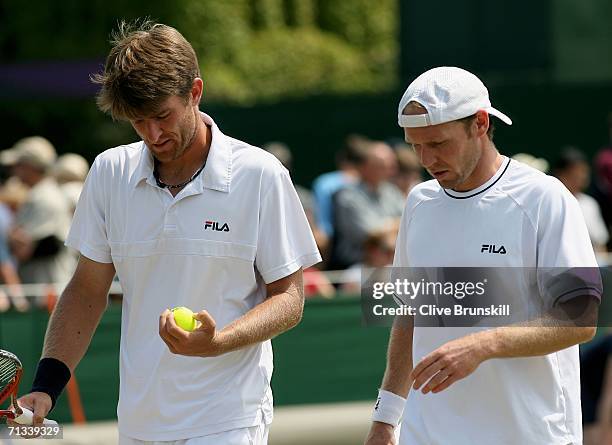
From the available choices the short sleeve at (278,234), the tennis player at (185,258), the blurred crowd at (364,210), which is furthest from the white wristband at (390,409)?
the blurred crowd at (364,210)

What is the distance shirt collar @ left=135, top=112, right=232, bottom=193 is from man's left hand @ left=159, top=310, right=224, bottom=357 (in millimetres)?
613

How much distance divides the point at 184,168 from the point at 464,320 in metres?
1.09

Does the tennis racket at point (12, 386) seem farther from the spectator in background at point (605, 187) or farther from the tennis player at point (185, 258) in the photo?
the spectator in background at point (605, 187)

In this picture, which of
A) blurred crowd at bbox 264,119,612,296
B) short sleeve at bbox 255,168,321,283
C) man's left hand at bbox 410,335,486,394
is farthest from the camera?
blurred crowd at bbox 264,119,612,296

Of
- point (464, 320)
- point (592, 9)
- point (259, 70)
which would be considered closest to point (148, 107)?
point (464, 320)

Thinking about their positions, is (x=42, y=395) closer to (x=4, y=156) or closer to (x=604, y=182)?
(x=4, y=156)

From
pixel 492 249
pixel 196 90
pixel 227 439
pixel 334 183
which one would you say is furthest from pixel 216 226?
pixel 334 183

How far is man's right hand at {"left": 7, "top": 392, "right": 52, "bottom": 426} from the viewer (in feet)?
14.4

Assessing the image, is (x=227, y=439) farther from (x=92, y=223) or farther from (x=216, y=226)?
(x=92, y=223)

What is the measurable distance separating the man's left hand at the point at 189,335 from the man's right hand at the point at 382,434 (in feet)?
2.27

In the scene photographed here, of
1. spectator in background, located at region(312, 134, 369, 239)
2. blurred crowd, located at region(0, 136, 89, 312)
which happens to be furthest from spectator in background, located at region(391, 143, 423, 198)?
blurred crowd, located at region(0, 136, 89, 312)

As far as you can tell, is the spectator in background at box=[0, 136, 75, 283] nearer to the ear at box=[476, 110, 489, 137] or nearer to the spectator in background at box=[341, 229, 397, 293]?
the spectator in background at box=[341, 229, 397, 293]

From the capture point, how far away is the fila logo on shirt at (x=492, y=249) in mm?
4149

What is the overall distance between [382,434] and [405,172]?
8.01m
